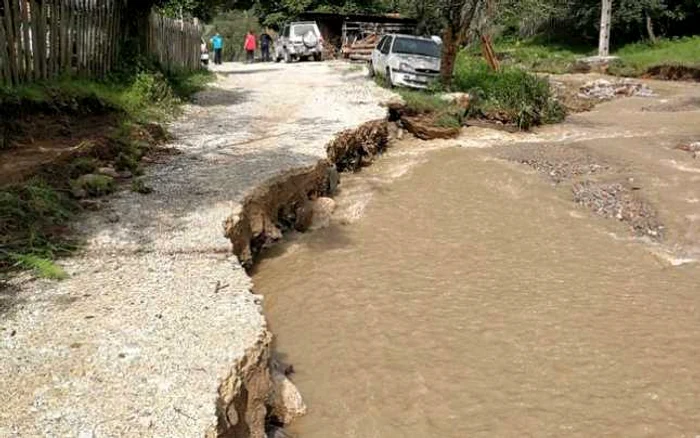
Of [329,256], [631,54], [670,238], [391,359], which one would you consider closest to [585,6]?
[631,54]

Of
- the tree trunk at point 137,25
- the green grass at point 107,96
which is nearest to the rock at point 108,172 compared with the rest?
the green grass at point 107,96

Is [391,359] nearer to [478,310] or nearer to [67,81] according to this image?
[478,310]

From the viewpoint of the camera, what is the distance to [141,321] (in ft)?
14.9

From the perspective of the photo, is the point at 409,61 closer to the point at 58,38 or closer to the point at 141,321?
the point at 58,38

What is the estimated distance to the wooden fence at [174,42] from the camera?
52.5 ft

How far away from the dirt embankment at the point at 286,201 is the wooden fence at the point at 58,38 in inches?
173

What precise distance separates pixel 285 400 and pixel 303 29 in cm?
2650

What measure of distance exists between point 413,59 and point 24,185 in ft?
41.9

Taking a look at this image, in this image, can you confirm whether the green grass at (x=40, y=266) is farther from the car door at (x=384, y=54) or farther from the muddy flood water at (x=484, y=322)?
the car door at (x=384, y=54)

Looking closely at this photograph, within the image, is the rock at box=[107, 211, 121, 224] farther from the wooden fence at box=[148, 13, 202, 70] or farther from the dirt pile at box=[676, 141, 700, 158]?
the dirt pile at box=[676, 141, 700, 158]

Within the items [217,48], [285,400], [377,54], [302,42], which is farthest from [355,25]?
[285,400]

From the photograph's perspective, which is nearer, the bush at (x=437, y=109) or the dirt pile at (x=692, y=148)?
the dirt pile at (x=692, y=148)

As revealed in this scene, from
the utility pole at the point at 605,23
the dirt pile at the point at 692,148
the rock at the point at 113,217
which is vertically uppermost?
the utility pole at the point at 605,23

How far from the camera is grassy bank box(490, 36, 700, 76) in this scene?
2680 centimetres
